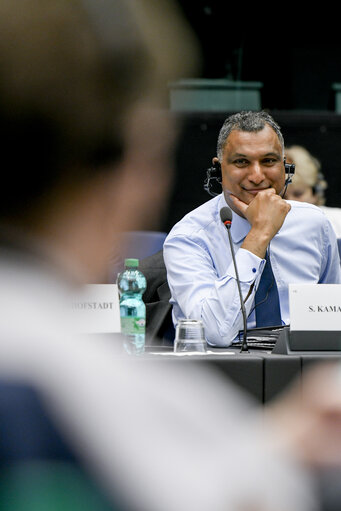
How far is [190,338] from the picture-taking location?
1235mm

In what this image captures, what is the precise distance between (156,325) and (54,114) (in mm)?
1453

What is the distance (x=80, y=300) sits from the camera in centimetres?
44

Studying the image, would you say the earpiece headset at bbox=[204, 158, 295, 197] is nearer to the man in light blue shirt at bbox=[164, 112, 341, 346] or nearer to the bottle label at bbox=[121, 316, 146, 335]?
the man in light blue shirt at bbox=[164, 112, 341, 346]

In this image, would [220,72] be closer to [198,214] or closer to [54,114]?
[198,214]

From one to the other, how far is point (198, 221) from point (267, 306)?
35 cm

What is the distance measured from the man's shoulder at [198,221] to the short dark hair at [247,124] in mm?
154

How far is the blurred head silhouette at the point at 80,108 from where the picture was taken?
32cm

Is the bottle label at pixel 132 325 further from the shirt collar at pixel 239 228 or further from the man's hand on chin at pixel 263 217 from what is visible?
the shirt collar at pixel 239 228

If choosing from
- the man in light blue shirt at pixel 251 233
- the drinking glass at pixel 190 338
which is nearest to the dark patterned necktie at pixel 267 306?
the man in light blue shirt at pixel 251 233

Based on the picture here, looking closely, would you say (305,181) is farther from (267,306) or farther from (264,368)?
(264,368)

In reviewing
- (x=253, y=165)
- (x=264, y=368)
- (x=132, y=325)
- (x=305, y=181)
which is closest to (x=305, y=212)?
(x=253, y=165)

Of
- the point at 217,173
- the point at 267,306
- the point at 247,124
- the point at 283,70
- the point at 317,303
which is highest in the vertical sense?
the point at 283,70

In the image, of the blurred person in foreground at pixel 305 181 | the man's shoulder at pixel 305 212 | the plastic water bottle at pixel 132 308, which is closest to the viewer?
the plastic water bottle at pixel 132 308

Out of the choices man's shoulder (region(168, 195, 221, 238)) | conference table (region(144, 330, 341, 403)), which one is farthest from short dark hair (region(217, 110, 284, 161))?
conference table (region(144, 330, 341, 403))
